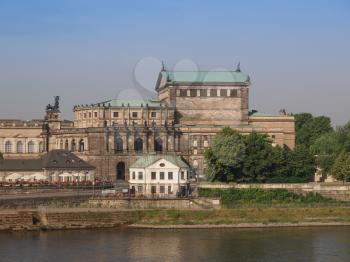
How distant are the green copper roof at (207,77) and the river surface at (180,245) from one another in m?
47.0

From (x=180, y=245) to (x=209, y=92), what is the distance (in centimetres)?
5517

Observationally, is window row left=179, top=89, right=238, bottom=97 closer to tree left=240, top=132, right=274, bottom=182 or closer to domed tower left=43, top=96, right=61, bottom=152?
domed tower left=43, top=96, right=61, bottom=152

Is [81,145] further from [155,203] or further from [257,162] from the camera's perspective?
[155,203]

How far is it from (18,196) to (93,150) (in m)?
28.7

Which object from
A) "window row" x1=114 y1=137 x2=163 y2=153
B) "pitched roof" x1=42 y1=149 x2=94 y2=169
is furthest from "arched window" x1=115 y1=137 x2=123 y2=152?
"pitched roof" x1=42 y1=149 x2=94 y2=169

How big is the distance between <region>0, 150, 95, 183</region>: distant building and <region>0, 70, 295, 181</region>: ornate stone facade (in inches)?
332

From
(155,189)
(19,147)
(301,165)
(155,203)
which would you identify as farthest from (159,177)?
(19,147)

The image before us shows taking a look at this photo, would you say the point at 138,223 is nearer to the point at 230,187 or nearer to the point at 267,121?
the point at 230,187

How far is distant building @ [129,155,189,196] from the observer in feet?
278

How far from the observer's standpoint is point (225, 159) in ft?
289

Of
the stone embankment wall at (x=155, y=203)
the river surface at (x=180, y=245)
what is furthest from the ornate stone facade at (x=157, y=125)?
the river surface at (x=180, y=245)

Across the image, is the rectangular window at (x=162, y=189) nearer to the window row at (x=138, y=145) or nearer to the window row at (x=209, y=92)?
the window row at (x=138, y=145)

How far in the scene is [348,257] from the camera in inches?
2293

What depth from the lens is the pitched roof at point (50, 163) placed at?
99.9 meters
